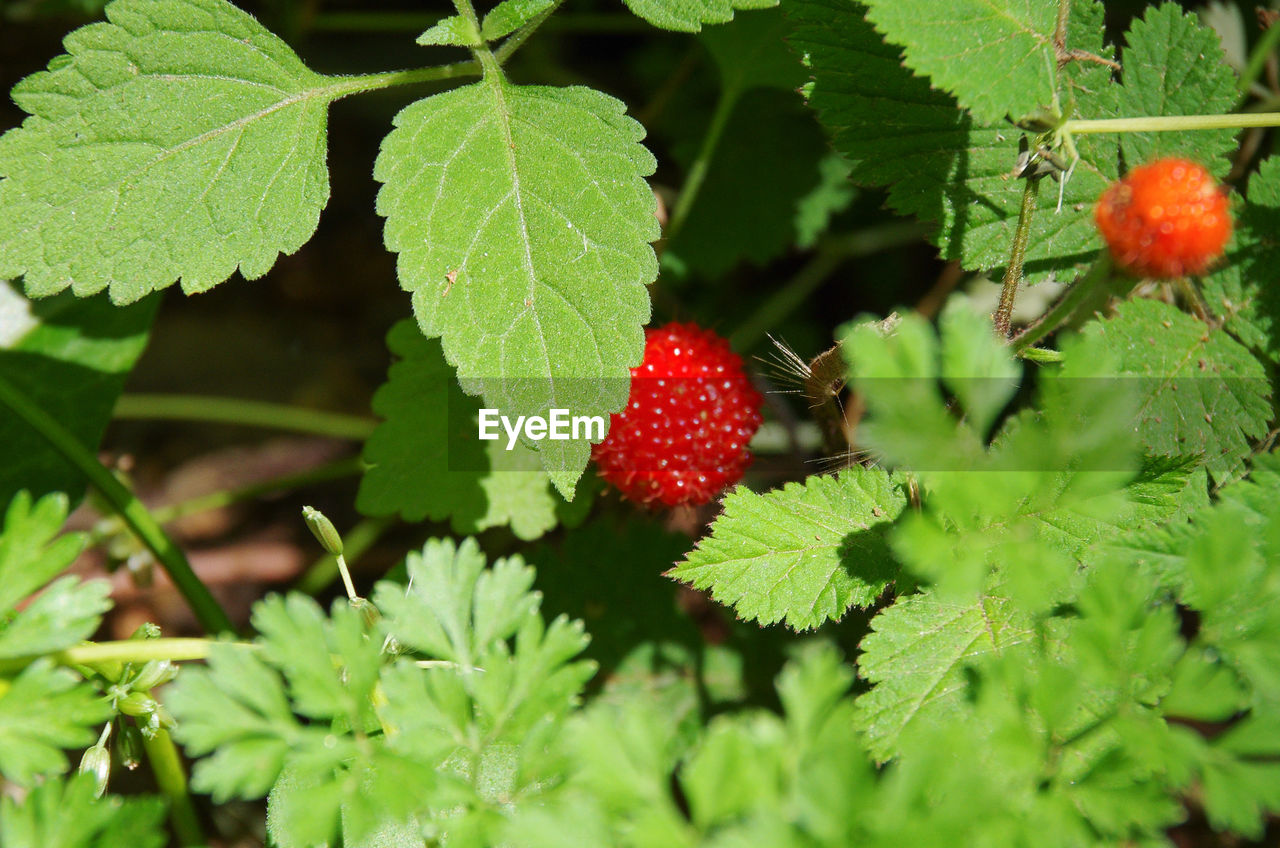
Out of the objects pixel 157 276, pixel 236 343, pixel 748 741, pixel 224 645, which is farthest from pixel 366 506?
pixel 236 343

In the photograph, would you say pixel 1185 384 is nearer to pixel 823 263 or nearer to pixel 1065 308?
pixel 1065 308

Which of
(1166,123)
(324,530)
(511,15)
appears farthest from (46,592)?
(1166,123)

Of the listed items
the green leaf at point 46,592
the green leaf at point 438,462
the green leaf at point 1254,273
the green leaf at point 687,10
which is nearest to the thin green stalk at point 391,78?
the green leaf at point 687,10

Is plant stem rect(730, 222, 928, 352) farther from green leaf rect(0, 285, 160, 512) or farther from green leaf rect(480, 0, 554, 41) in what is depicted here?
green leaf rect(0, 285, 160, 512)

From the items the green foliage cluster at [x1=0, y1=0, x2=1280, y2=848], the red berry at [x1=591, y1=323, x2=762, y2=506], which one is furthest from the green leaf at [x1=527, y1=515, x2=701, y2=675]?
the red berry at [x1=591, y1=323, x2=762, y2=506]

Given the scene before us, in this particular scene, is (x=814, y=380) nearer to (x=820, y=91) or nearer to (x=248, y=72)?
(x=820, y=91)

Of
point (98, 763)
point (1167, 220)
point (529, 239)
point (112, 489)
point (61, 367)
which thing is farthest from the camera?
point (61, 367)
